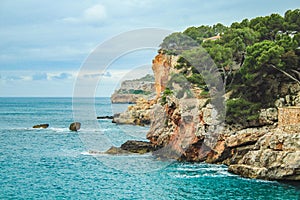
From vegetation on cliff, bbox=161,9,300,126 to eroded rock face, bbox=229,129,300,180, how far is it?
13.9 ft

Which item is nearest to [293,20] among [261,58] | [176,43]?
[261,58]

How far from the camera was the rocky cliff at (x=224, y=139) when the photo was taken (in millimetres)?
25078

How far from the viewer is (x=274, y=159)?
2509cm

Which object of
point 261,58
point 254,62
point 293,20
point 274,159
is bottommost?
point 274,159

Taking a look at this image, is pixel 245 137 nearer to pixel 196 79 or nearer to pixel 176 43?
pixel 196 79

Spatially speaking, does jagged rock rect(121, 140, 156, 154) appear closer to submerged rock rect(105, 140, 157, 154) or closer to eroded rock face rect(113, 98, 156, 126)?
submerged rock rect(105, 140, 157, 154)

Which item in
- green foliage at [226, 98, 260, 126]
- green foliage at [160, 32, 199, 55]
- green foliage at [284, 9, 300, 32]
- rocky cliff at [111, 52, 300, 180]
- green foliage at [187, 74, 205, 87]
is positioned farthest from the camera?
green foliage at [160, 32, 199, 55]

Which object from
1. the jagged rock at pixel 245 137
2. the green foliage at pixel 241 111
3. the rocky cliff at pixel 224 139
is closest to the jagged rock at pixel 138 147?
the rocky cliff at pixel 224 139

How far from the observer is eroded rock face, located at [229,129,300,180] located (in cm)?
2444

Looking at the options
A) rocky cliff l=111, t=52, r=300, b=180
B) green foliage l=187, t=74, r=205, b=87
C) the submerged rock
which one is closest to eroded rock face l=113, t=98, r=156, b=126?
rocky cliff l=111, t=52, r=300, b=180

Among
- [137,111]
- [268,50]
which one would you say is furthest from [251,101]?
[137,111]

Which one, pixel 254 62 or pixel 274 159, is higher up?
pixel 254 62

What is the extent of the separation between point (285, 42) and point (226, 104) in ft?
22.4

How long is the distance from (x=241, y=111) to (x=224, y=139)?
2525 mm
